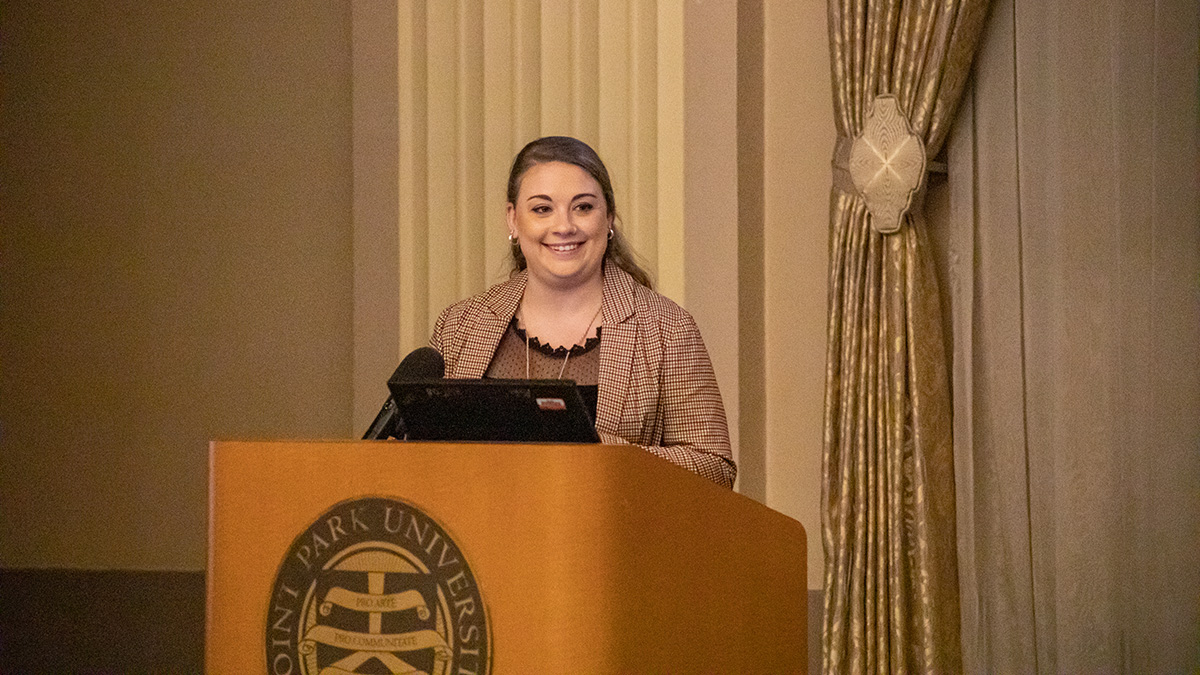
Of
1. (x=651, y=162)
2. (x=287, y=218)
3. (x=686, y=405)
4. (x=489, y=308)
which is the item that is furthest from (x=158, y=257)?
(x=686, y=405)

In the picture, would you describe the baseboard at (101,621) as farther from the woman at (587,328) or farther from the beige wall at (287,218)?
the woman at (587,328)

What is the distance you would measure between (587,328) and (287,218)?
2.13 metres

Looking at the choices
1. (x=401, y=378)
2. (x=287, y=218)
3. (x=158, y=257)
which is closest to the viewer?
(x=401, y=378)

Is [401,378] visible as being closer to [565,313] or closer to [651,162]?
[565,313]

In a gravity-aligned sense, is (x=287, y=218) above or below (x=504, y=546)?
above

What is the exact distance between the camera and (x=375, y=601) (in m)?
1.53

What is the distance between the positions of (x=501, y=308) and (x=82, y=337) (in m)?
2.58

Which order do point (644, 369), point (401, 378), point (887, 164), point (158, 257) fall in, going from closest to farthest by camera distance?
point (401, 378), point (644, 369), point (887, 164), point (158, 257)

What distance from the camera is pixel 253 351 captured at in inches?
168

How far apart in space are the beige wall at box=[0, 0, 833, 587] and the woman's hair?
118cm

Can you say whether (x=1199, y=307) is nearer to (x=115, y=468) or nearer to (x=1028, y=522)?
(x=1028, y=522)

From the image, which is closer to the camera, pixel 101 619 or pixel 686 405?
pixel 686 405

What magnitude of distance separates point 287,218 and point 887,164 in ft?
6.95

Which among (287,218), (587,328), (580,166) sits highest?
(287,218)
